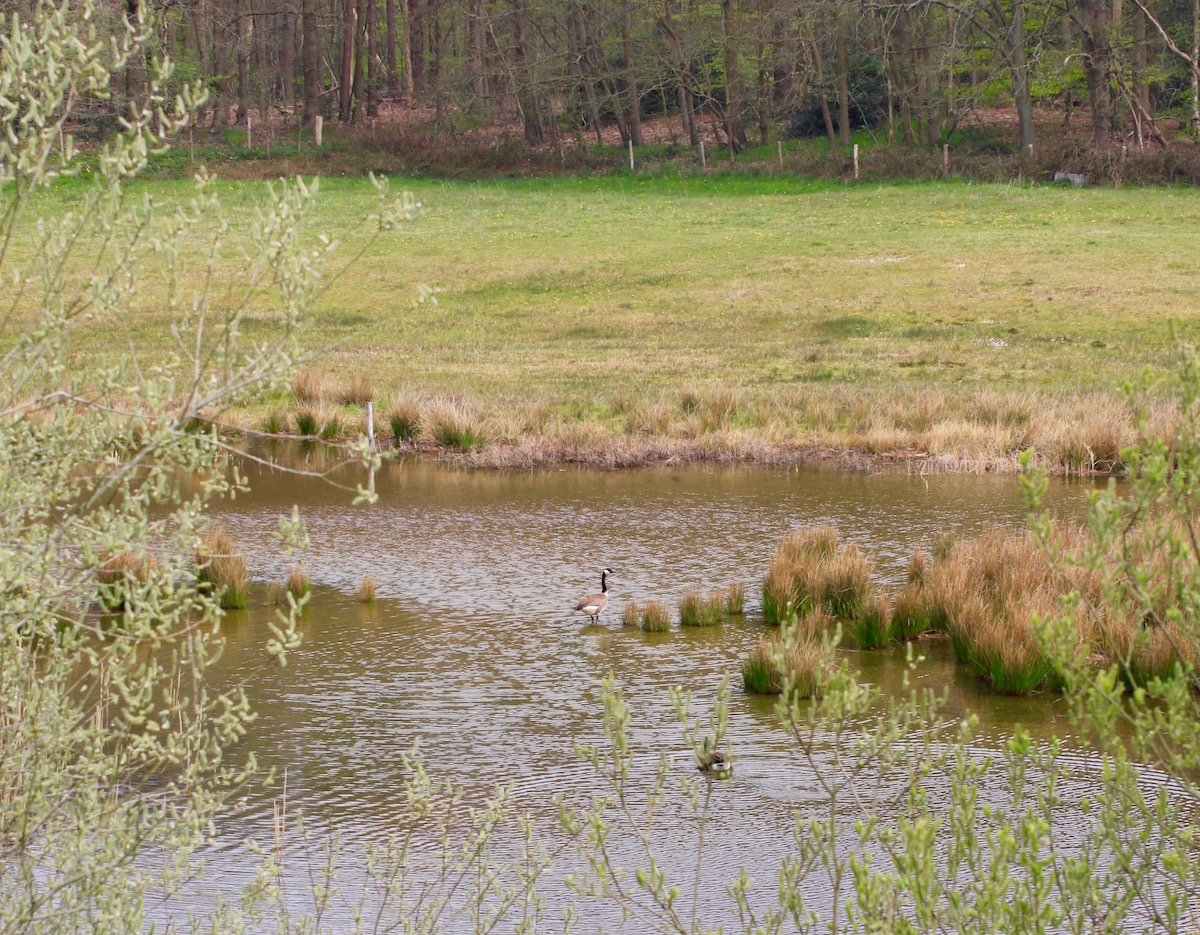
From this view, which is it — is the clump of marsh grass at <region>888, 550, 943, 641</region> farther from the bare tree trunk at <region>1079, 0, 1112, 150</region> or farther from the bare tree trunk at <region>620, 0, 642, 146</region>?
the bare tree trunk at <region>620, 0, 642, 146</region>

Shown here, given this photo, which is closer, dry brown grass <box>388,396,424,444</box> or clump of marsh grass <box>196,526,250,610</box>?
clump of marsh grass <box>196,526,250,610</box>

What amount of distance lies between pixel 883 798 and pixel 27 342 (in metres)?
5.01

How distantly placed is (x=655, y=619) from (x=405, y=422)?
9.37 m

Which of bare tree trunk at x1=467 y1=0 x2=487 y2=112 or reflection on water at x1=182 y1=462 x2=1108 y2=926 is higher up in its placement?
bare tree trunk at x1=467 y1=0 x2=487 y2=112

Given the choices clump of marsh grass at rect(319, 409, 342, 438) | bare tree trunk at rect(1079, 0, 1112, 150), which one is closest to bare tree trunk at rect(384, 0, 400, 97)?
bare tree trunk at rect(1079, 0, 1112, 150)

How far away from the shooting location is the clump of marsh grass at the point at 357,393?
68.1ft

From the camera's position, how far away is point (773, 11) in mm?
45812

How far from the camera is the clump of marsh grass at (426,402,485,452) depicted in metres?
19.1

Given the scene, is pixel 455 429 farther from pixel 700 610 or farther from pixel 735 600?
pixel 700 610

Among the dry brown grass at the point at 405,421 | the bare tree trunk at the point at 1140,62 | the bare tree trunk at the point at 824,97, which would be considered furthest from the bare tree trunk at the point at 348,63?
the dry brown grass at the point at 405,421

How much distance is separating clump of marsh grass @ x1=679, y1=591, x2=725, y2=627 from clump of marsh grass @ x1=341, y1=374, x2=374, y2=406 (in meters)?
10.3

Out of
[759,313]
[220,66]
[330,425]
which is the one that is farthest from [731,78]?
[330,425]

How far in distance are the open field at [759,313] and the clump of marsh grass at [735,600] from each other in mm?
4013

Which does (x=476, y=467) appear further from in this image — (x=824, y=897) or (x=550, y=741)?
(x=824, y=897)
